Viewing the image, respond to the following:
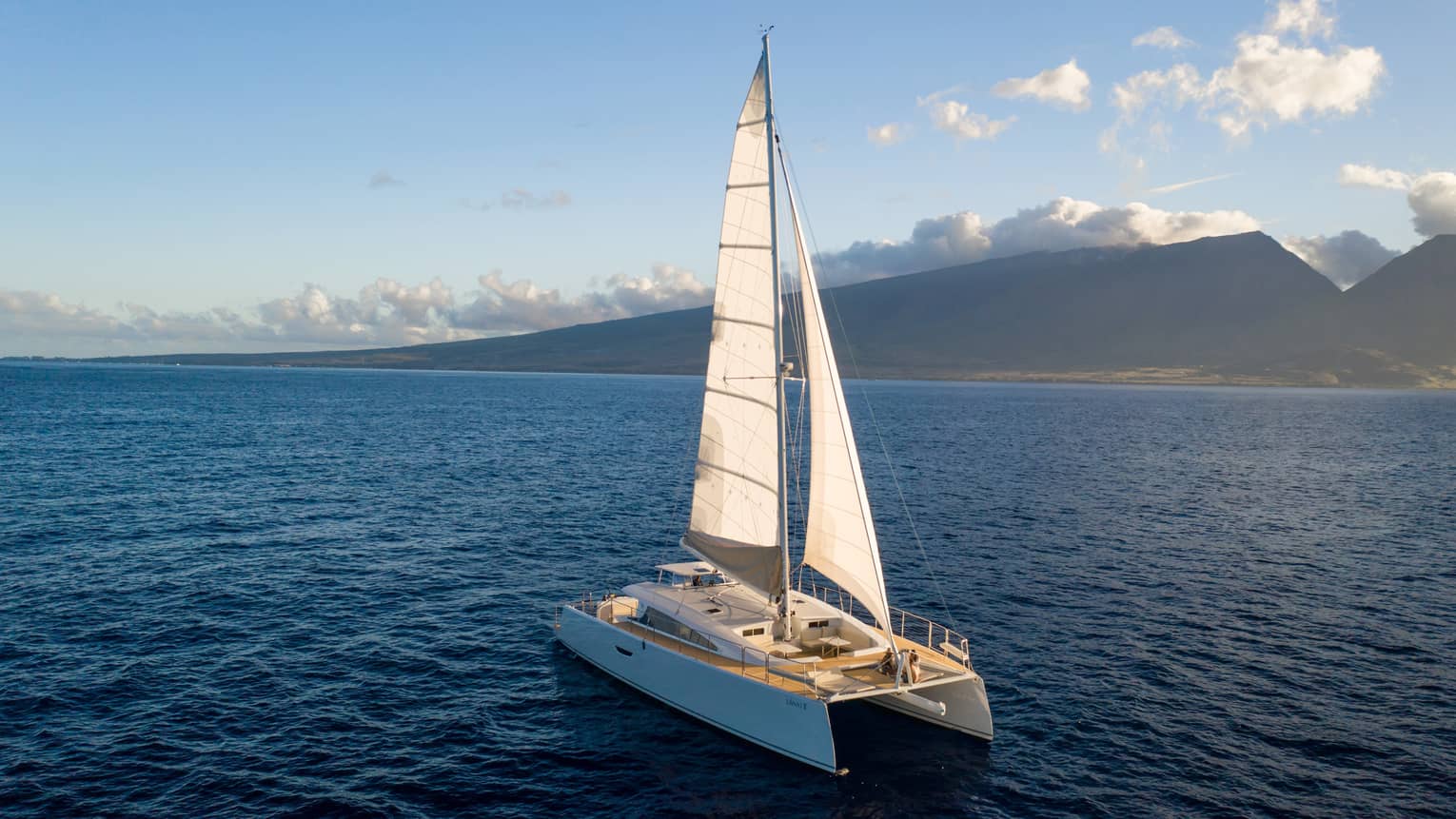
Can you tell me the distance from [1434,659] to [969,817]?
2562 centimetres

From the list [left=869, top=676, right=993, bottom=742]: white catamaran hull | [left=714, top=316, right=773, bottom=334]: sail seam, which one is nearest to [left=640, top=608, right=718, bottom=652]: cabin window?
[left=869, top=676, right=993, bottom=742]: white catamaran hull

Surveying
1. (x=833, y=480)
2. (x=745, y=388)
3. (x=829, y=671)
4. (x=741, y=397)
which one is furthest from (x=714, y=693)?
(x=745, y=388)

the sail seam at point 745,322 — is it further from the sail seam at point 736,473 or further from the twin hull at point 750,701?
the twin hull at point 750,701

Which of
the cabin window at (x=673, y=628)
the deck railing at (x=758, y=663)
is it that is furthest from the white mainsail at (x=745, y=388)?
the deck railing at (x=758, y=663)

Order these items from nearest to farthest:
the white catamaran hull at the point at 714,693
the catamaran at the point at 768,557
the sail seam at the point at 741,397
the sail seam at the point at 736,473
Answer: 1. the white catamaran hull at the point at 714,693
2. the catamaran at the point at 768,557
3. the sail seam at the point at 741,397
4. the sail seam at the point at 736,473

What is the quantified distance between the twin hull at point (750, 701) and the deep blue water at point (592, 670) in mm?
658

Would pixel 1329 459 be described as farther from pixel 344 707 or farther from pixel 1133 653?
pixel 344 707

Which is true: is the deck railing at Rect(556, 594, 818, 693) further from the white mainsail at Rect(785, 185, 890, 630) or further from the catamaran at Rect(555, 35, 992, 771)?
the white mainsail at Rect(785, 185, 890, 630)

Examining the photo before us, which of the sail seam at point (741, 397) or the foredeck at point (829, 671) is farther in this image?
the sail seam at point (741, 397)

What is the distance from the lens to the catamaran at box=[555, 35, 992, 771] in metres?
27.4

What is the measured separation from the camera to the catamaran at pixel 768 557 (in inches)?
1078

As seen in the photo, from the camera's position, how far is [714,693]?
28.4 m

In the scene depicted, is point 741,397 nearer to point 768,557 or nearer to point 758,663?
point 768,557

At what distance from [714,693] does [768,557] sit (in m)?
5.14
